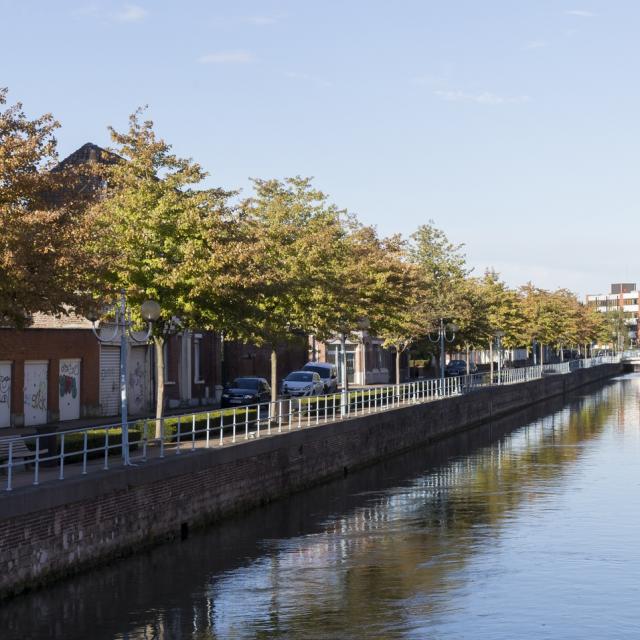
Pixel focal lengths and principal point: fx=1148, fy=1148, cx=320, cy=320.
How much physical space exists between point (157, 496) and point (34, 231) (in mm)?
7031

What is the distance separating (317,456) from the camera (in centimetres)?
3809

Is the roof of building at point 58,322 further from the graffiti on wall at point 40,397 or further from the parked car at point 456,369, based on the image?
the parked car at point 456,369

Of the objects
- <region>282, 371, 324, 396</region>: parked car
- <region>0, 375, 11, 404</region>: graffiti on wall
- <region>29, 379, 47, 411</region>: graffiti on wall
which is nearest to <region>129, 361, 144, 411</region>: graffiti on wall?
<region>29, 379, 47, 411</region>: graffiti on wall

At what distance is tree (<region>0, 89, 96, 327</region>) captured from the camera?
73.4ft

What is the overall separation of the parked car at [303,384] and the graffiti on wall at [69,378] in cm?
1624

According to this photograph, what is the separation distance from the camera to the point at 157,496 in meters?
26.2

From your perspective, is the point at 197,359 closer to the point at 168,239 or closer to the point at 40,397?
the point at 40,397

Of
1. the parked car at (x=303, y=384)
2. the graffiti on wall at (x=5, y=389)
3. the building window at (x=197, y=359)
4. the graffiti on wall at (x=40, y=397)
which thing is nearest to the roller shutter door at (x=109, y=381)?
the graffiti on wall at (x=40, y=397)

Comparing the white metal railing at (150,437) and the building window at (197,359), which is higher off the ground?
the building window at (197,359)

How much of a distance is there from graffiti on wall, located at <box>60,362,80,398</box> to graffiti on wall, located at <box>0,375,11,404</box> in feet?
11.6

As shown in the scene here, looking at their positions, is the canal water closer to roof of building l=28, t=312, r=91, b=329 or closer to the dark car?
roof of building l=28, t=312, r=91, b=329

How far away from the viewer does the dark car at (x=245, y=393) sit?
54250 millimetres

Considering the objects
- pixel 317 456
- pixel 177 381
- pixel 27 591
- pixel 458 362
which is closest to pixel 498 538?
pixel 317 456

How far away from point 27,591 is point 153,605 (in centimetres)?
233
